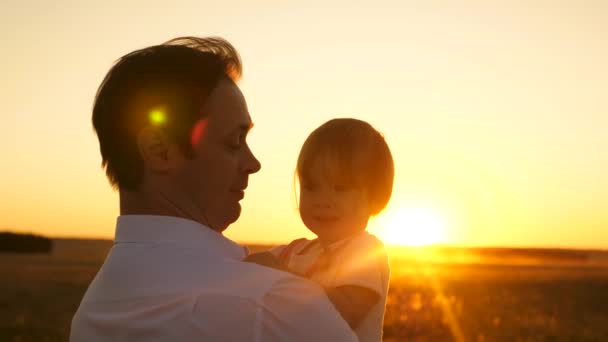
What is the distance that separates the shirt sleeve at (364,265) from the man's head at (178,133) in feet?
3.96

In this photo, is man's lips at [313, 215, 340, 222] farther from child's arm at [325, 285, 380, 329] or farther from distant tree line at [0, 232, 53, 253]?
distant tree line at [0, 232, 53, 253]

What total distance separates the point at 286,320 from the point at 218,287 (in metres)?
0.18

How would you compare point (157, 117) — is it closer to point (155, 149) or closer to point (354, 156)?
point (155, 149)

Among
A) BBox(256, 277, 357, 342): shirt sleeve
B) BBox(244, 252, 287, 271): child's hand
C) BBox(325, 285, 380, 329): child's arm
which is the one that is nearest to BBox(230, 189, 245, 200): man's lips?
BBox(244, 252, 287, 271): child's hand

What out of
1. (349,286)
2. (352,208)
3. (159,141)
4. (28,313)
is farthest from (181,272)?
(28,313)

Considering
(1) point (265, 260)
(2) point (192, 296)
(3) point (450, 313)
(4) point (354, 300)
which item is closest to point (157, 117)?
(1) point (265, 260)

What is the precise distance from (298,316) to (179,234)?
1.34 feet

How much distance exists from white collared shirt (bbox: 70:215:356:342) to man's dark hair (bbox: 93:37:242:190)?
0.75 feet

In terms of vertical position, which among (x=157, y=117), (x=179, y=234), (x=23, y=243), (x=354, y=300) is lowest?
(x=23, y=243)

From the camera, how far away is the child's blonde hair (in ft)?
14.0

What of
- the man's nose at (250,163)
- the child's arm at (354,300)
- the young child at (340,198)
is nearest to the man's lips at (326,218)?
the young child at (340,198)

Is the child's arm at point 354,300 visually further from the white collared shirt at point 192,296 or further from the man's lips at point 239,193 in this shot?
the white collared shirt at point 192,296

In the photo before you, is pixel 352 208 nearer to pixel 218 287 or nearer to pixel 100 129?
pixel 100 129

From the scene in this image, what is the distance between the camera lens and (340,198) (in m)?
4.25
